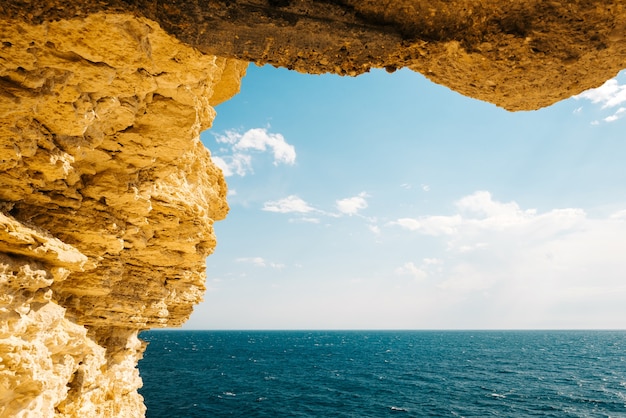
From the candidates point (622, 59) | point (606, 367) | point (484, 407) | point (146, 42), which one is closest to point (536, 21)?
point (622, 59)

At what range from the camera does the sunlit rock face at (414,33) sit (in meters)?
3.25

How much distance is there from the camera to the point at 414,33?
11.8 ft

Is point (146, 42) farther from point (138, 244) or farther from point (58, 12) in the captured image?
point (138, 244)

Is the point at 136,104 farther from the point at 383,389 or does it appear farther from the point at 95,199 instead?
the point at 383,389

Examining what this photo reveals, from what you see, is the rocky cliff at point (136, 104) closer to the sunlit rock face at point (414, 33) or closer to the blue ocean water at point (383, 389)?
the sunlit rock face at point (414, 33)

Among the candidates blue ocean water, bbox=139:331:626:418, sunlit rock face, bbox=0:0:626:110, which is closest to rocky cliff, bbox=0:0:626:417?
sunlit rock face, bbox=0:0:626:110

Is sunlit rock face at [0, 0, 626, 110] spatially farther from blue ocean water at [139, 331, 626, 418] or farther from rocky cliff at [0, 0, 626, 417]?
blue ocean water at [139, 331, 626, 418]

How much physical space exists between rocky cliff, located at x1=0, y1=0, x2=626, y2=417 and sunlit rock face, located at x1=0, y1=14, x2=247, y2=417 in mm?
37

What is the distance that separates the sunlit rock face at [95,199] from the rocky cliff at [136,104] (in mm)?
37

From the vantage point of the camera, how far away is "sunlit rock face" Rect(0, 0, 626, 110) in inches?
128

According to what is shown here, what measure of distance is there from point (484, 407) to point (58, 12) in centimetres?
4640

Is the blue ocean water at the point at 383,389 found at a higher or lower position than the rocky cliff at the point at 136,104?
lower

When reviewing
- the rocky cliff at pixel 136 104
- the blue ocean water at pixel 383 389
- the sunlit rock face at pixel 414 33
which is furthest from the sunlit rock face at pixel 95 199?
the blue ocean water at pixel 383 389

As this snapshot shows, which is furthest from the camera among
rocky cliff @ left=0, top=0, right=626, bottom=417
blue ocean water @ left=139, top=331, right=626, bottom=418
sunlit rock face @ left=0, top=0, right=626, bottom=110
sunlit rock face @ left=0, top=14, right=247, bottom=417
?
blue ocean water @ left=139, top=331, right=626, bottom=418
